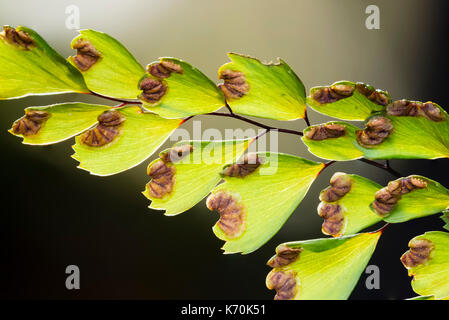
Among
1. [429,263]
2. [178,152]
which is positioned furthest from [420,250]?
[178,152]

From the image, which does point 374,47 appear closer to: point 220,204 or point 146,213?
point 146,213

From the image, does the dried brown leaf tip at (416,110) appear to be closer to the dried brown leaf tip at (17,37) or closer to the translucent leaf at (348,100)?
the translucent leaf at (348,100)

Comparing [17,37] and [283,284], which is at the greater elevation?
[17,37]

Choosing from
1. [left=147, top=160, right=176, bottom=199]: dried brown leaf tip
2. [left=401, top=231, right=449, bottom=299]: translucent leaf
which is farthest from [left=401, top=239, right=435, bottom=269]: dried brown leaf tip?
[left=147, top=160, right=176, bottom=199]: dried brown leaf tip

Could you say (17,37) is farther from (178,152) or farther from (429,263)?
(429,263)

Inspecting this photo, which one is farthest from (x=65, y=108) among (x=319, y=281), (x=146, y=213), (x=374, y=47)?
(x=374, y=47)

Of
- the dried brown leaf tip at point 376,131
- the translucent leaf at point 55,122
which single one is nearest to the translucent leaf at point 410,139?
the dried brown leaf tip at point 376,131
